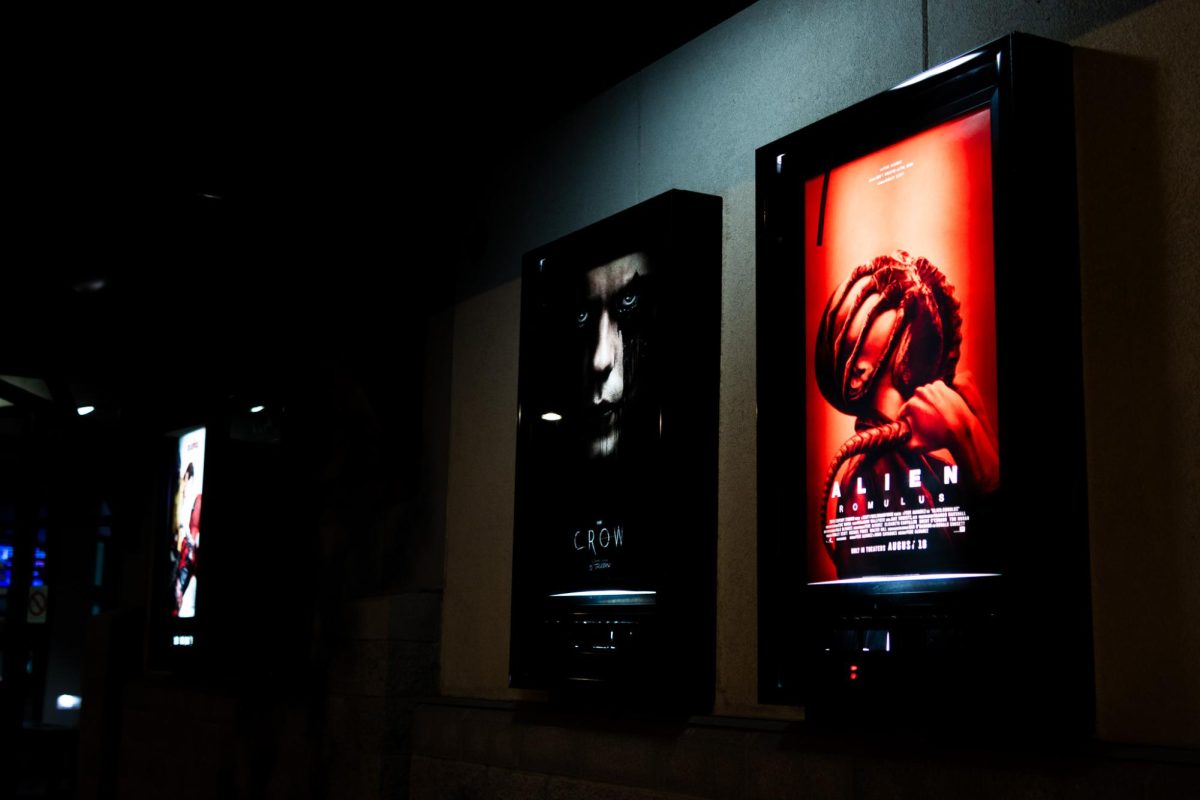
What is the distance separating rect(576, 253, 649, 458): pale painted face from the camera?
3562mm

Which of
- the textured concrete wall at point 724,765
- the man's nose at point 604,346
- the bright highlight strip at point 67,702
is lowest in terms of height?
the bright highlight strip at point 67,702

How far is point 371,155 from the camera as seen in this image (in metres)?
4.68

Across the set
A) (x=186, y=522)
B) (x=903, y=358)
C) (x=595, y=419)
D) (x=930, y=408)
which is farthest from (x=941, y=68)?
(x=186, y=522)

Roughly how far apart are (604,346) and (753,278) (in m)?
0.57

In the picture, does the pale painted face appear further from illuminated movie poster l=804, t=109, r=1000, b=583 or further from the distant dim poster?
illuminated movie poster l=804, t=109, r=1000, b=583

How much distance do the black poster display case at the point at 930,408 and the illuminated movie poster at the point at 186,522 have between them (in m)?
4.09

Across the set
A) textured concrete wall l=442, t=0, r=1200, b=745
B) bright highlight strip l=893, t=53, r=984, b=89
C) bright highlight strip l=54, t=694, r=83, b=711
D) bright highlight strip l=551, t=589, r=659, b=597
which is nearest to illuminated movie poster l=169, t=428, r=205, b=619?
textured concrete wall l=442, t=0, r=1200, b=745

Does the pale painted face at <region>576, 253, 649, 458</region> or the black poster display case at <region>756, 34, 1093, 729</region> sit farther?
the pale painted face at <region>576, 253, 649, 458</region>

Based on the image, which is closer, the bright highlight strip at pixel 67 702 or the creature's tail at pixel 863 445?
the creature's tail at pixel 863 445

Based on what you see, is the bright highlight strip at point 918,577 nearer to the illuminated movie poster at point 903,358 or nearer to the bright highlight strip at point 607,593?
the illuminated movie poster at point 903,358

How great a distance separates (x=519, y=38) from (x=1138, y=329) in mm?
2133

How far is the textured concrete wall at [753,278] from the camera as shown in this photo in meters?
2.25

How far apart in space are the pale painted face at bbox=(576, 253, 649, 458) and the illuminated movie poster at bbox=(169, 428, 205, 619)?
3164mm

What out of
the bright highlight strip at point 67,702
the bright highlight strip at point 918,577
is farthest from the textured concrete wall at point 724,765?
the bright highlight strip at point 67,702
